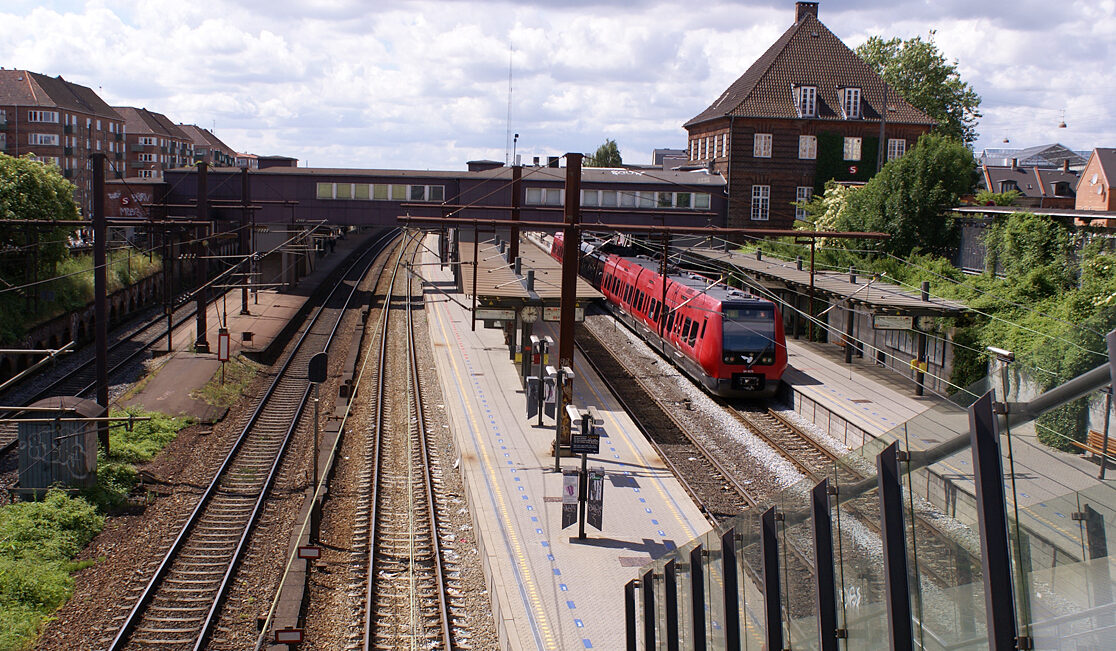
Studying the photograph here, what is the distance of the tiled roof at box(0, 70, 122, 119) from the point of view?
76125 mm

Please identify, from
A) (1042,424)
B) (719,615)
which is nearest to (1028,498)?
(1042,424)

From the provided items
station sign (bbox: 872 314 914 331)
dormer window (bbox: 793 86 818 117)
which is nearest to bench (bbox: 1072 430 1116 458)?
station sign (bbox: 872 314 914 331)

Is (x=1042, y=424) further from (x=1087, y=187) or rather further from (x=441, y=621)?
(x=1087, y=187)

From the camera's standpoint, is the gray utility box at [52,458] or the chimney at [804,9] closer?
the gray utility box at [52,458]

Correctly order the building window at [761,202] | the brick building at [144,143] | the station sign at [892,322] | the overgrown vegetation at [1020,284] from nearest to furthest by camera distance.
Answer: the overgrown vegetation at [1020,284] → the station sign at [892,322] → the building window at [761,202] → the brick building at [144,143]

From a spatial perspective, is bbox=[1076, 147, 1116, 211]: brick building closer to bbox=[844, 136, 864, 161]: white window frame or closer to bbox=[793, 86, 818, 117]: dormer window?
bbox=[844, 136, 864, 161]: white window frame

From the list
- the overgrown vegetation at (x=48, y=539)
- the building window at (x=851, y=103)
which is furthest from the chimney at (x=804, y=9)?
the overgrown vegetation at (x=48, y=539)

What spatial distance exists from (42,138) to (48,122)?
146 centimetres

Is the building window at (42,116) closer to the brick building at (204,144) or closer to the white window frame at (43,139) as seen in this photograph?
the white window frame at (43,139)

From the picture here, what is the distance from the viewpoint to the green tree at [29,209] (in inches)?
1231

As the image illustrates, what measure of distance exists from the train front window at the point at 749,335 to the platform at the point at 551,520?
3304 millimetres

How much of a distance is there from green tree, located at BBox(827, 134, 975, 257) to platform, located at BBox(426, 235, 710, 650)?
1374 centimetres

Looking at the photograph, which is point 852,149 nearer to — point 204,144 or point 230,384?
point 230,384

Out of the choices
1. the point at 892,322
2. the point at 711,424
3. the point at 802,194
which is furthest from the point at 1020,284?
the point at 802,194
